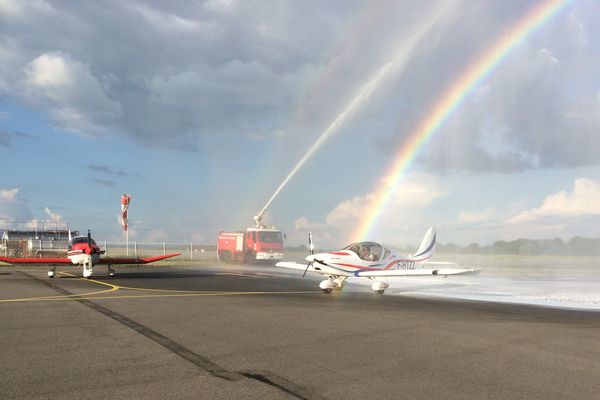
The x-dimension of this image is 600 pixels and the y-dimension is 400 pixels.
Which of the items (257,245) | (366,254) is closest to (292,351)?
(366,254)

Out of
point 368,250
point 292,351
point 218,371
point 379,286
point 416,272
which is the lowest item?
point 379,286

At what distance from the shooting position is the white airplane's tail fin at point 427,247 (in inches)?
967

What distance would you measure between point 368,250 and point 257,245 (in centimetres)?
2334

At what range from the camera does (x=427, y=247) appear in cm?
2525

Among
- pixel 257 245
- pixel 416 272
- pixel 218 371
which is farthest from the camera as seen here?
pixel 257 245

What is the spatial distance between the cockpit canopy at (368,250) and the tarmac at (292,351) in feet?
16.1

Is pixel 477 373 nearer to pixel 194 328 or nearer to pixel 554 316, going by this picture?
pixel 194 328

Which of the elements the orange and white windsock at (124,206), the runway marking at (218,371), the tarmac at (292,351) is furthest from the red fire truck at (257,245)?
the runway marking at (218,371)

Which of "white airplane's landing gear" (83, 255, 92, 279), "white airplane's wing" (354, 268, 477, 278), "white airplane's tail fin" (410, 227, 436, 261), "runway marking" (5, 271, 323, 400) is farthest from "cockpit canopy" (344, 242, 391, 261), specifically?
"white airplane's landing gear" (83, 255, 92, 279)

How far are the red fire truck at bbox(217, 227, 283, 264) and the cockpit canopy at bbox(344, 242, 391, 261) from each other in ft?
73.8

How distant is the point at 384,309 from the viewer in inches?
574

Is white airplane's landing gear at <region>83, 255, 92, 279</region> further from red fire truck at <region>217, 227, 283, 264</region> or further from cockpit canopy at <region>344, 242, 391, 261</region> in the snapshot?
red fire truck at <region>217, 227, 283, 264</region>

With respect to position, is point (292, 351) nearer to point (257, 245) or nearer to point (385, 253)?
point (385, 253)

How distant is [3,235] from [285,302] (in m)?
43.8
